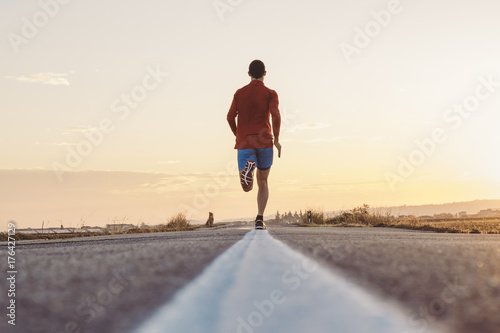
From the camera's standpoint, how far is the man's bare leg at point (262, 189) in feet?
29.6

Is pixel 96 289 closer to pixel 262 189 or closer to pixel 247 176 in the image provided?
pixel 247 176

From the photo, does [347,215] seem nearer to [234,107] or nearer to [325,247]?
[234,107]

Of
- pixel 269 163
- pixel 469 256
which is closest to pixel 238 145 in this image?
pixel 269 163

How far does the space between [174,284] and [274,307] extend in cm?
70

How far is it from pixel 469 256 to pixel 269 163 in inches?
214

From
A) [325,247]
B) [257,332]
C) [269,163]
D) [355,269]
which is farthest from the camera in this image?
[269,163]

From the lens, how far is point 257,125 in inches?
365

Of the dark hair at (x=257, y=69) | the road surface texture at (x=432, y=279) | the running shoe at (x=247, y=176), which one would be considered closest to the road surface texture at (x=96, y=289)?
the road surface texture at (x=432, y=279)

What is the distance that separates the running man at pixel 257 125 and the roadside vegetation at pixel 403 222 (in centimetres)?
426

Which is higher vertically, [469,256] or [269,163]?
[269,163]

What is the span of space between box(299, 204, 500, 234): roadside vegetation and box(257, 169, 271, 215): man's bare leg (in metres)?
4.15

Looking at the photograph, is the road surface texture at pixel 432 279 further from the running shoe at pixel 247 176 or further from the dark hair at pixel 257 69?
the dark hair at pixel 257 69

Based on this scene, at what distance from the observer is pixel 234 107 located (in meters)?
9.58

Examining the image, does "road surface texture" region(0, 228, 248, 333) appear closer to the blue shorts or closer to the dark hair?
the blue shorts
